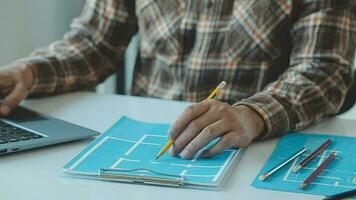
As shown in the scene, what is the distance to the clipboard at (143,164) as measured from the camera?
2.90ft

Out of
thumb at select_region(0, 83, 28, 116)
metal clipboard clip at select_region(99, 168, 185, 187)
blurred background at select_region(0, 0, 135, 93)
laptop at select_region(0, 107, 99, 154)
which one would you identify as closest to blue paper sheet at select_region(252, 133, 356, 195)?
Result: metal clipboard clip at select_region(99, 168, 185, 187)

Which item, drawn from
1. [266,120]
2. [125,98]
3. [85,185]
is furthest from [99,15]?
[85,185]

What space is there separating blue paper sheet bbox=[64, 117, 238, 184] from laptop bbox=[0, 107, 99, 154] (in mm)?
50

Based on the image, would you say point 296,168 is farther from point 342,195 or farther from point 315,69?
point 315,69

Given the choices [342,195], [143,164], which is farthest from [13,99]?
[342,195]

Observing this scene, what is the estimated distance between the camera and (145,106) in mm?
1309

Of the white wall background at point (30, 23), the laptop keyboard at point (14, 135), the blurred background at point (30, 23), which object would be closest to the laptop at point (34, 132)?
the laptop keyboard at point (14, 135)

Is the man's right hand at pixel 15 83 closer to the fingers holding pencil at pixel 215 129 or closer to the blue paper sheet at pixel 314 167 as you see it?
the fingers holding pencil at pixel 215 129

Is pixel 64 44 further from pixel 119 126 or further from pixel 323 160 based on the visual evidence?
pixel 323 160

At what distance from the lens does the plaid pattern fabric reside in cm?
123

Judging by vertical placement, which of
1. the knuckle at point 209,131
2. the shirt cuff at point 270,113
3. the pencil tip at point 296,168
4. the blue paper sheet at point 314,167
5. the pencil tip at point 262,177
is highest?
the knuckle at point 209,131

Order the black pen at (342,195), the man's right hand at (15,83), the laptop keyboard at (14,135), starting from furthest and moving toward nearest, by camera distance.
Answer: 1. the man's right hand at (15,83)
2. the laptop keyboard at (14,135)
3. the black pen at (342,195)

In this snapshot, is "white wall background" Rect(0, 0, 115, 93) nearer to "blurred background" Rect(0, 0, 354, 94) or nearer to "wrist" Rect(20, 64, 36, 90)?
"blurred background" Rect(0, 0, 354, 94)

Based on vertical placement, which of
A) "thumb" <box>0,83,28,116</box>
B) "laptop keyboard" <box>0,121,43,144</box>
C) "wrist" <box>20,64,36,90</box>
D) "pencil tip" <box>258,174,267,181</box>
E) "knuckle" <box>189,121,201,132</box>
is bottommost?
"pencil tip" <box>258,174,267,181</box>
